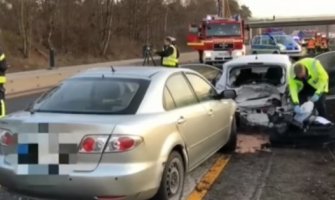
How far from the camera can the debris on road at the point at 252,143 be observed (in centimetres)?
886

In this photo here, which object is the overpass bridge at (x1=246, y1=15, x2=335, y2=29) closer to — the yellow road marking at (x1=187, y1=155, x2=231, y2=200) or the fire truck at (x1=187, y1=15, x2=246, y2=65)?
the fire truck at (x1=187, y1=15, x2=246, y2=65)

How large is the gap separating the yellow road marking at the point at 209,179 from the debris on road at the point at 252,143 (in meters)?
0.58

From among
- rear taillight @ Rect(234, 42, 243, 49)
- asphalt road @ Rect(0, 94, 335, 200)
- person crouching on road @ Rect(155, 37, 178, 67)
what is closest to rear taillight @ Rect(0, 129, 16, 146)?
asphalt road @ Rect(0, 94, 335, 200)

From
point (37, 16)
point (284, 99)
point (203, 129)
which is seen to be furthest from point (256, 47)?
point (203, 129)

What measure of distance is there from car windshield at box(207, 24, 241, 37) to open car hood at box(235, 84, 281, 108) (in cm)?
2030

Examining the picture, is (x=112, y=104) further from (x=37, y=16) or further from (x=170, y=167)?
(x=37, y=16)

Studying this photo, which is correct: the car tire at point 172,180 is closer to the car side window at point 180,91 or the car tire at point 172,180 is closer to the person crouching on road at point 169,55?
the car side window at point 180,91

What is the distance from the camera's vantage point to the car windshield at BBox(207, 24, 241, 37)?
1209 inches

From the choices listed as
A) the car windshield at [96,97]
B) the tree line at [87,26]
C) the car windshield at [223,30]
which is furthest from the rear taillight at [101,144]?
the tree line at [87,26]

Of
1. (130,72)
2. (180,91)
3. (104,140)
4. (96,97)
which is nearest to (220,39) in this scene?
(180,91)

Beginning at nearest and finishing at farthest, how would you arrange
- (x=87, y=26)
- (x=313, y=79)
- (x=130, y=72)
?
(x=130, y=72), (x=313, y=79), (x=87, y=26)

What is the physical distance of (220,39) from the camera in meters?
30.6

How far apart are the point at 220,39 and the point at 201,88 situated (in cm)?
2359

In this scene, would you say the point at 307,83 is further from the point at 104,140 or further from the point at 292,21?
the point at 292,21
